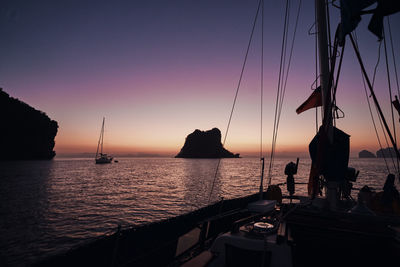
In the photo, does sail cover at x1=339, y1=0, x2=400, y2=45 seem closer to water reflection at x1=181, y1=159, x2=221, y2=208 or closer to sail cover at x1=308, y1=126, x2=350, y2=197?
sail cover at x1=308, y1=126, x2=350, y2=197

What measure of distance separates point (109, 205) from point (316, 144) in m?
25.6

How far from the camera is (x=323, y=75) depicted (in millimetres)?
6820

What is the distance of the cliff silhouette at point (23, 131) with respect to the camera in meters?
120

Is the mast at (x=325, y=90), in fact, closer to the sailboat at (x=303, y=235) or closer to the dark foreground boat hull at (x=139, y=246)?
the sailboat at (x=303, y=235)

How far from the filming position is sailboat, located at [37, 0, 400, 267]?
375 centimetres

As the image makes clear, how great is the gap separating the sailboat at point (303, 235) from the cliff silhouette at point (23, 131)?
537ft

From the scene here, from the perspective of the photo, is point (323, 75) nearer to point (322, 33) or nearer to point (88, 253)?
point (322, 33)

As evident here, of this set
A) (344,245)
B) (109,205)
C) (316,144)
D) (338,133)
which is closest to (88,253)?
(344,245)

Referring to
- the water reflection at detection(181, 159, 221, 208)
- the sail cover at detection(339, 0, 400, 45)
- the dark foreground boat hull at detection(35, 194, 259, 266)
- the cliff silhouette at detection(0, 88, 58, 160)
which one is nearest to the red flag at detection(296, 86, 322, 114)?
the sail cover at detection(339, 0, 400, 45)

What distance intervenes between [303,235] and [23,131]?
17414 cm

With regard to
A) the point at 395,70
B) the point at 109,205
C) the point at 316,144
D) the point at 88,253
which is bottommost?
the point at 109,205

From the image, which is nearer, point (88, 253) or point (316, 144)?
point (88, 253)

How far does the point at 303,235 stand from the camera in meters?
4.07

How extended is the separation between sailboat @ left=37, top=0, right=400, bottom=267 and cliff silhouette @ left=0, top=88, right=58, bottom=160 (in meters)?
164
